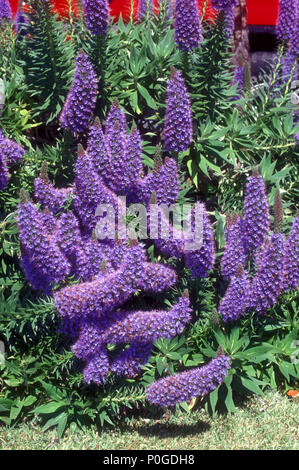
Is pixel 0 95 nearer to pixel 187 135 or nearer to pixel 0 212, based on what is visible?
pixel 0 212

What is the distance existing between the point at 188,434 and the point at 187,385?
482 mm

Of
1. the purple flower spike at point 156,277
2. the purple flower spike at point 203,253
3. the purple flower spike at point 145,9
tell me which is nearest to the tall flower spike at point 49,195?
the purple flower spike at point 156,277

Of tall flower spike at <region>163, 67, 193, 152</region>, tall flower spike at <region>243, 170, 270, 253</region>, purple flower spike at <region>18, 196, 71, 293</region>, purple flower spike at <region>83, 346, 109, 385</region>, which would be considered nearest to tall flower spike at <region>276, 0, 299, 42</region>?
tall flower spike at <region>163, 67, 193, 152</region>

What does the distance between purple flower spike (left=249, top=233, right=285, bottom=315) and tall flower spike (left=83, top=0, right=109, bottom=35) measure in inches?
65.5

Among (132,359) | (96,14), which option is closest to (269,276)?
(132,359)

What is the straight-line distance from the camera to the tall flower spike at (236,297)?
3.33 m

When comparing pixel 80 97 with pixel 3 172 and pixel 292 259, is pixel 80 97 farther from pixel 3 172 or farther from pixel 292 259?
pixel 292 259

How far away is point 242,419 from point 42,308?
1375 millimetres

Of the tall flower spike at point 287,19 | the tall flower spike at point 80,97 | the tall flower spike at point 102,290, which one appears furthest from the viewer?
the tall flower spike at point 287,19

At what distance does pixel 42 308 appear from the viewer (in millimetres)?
3355

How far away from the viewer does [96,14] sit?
3621 mm

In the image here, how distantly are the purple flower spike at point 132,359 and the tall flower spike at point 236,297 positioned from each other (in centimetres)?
48

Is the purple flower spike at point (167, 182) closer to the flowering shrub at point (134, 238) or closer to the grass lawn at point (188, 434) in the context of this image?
the flowering shrub at point (134, 238)

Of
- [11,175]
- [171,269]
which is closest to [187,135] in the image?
[171,269]
